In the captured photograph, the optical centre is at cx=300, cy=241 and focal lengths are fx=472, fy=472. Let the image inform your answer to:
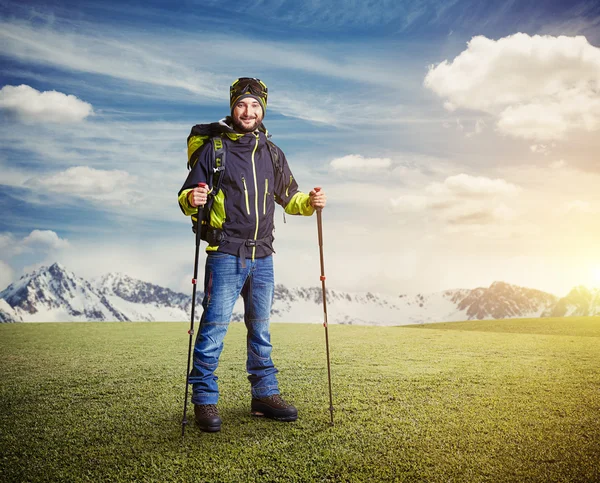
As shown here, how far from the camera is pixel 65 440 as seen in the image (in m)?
3.52

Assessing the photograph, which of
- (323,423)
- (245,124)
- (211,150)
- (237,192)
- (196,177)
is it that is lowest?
(323,423)

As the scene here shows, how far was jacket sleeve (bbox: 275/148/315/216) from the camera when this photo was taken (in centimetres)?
446

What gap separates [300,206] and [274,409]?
1.82 m

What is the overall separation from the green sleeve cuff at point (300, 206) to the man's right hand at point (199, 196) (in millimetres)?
999

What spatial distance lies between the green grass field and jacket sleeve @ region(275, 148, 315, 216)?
182 cm

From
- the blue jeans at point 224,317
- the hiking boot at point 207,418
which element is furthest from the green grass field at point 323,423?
the blue jeans at point 224,317

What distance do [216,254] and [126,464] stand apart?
1703mm

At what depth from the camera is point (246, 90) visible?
14.1 feet

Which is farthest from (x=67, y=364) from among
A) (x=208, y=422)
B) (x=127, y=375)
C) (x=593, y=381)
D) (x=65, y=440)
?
(x=593, y=381)

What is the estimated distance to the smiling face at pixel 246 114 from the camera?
427 centimetres

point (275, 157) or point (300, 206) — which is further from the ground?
point (275, 157)

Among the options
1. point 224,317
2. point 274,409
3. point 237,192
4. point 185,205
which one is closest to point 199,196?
point 185,205

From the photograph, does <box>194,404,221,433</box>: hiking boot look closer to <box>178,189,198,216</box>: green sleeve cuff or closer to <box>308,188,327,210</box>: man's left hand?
<box>178,189,198,216</box>: green sleeve cuff

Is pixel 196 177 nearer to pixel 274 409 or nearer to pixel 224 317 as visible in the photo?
pixel 224 317
